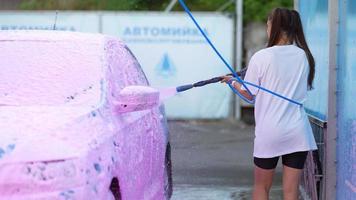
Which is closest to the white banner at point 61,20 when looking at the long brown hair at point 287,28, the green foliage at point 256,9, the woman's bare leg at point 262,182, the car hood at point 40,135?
the green foliage at point 256,9

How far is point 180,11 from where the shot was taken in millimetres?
16734

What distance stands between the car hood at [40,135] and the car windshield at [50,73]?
29cm

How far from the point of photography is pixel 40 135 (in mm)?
3814

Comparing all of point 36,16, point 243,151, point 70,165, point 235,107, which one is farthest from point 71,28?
point 70,165

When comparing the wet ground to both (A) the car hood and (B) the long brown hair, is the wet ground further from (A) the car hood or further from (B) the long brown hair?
(A) the car hood

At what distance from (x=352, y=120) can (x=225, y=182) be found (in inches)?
147

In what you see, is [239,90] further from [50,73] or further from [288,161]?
[50,73]

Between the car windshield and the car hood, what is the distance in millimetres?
289

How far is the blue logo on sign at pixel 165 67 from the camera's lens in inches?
623

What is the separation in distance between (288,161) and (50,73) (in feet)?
5.97

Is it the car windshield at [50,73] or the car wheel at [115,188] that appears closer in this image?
the car wheel at [115,188]

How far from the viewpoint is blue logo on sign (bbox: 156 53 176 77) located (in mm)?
15812

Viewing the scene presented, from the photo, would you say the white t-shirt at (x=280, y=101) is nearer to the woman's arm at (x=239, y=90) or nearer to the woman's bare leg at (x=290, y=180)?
the woman's arm at (x=239, y=90)

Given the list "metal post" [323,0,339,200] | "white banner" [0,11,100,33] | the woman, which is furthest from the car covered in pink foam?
"white banner" [0,11,100,33]
